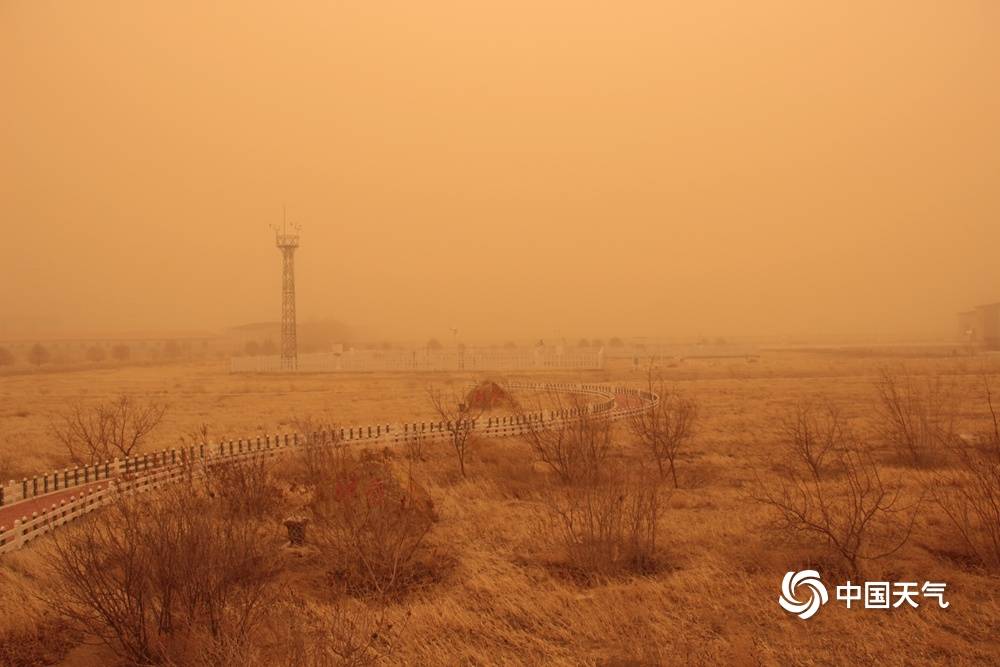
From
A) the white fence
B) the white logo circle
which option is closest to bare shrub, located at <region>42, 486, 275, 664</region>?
the white logo circle

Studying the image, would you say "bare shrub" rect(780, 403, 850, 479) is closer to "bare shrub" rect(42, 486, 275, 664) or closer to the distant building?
"bare shrub" rect(42, 486, 275, 664)

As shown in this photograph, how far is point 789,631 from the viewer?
32.5 feet

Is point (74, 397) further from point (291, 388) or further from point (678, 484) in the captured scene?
point (678, 484)

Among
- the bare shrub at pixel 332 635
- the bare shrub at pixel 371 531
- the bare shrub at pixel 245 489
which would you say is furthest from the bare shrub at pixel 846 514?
the bare shrub at pixel 245 489

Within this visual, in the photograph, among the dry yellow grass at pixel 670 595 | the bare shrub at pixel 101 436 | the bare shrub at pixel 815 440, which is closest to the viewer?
the dry yellow grass at pixel 670 595

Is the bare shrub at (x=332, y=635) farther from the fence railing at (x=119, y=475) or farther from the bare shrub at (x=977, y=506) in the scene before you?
the bare shrub at (x=977, y=506)

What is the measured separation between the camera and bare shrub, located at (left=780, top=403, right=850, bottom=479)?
752 inches

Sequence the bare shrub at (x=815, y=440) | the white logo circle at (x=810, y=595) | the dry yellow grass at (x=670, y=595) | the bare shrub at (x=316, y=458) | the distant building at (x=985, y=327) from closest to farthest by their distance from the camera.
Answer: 1. the dry yellow grass at (x=670, y=595)
2. the white logo circle at (x=810, y=595)
3. the bare shrub at (x=316, y=458)
4. the bare shrub at (x=815, y=440)
5. the distant building at (x=985, y=327)

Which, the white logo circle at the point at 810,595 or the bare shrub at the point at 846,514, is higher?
the bare shrub at the point at 846,514

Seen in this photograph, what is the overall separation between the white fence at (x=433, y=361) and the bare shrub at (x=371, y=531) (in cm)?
6530

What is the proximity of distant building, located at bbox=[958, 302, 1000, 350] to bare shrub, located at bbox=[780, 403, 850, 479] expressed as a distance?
92.3 metres

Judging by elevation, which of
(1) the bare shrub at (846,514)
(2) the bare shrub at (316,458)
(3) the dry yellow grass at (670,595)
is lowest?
(3) the dry yellow grass at (670,595)

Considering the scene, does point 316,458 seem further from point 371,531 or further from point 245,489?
point 371,531

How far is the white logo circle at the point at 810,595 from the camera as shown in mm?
10641
